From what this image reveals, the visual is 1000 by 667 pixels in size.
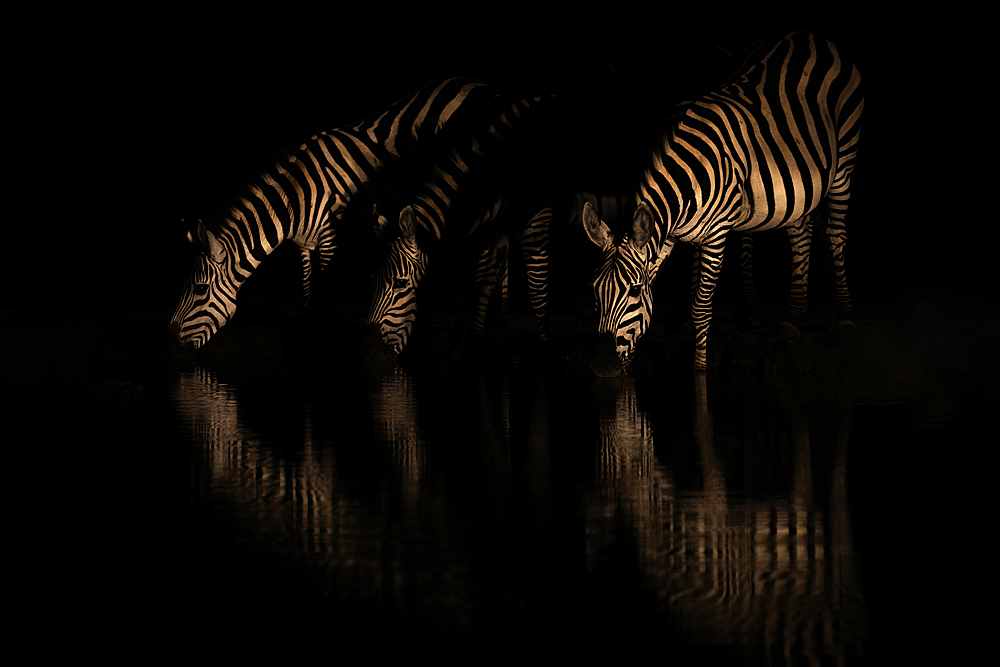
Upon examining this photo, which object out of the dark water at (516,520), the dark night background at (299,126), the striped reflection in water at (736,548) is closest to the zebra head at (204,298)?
the dark night background at (299,126)

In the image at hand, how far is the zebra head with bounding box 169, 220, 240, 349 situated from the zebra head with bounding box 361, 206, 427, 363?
1421 mm

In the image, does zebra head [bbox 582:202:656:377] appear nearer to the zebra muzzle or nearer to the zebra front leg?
the zebra muzzle

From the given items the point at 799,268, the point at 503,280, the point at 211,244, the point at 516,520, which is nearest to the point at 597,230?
the point at 799,268

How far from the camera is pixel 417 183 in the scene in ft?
30.3

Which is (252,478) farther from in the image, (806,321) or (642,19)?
(642,19)

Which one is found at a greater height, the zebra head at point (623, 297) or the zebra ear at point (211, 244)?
the zebra ear at point (211, 244)

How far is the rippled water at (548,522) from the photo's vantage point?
256 centimetres

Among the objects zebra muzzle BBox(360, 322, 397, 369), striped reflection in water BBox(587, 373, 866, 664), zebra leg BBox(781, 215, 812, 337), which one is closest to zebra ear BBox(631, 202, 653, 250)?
zebra muzzle BBox(360, 322, 397, 369)

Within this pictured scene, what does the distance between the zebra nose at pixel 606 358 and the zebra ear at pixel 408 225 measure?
1701mm

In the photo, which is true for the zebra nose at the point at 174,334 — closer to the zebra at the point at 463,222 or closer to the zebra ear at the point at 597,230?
the zebra at the point at 463,222

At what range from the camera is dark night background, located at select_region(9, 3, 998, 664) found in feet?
36.4

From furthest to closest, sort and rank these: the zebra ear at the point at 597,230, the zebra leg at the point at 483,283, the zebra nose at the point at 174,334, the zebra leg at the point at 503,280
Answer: the zebra leg at the point at 503,280, the zebra leg at the point at 483,283, the zebra nose at the point at 174,334, the zebra ear at the point at 597,230

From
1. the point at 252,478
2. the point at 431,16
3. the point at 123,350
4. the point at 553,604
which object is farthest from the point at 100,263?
the point at 553,604

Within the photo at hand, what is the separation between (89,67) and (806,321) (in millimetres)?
12025
